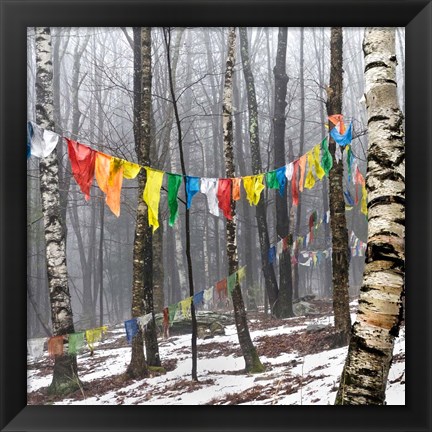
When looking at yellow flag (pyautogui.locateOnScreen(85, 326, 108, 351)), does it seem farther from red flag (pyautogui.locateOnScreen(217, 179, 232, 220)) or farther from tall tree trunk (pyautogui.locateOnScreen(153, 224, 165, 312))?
red flag (pyautogui.locateOnScreen(217, 179, 232, 220))

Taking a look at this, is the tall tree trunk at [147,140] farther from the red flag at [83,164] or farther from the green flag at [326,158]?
the green flag at [326,158]

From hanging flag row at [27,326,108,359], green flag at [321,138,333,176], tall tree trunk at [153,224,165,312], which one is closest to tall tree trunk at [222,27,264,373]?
tall tree trunk at [153,224,165,312]

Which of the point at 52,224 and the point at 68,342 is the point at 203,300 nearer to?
the point at 68,342

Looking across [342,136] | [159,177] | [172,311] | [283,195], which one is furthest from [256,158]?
[172,311]

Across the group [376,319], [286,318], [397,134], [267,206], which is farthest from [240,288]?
[397,134]

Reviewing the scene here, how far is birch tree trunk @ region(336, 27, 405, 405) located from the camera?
94.1 inches

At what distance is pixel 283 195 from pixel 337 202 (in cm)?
45

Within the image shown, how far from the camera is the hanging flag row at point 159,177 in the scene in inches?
102

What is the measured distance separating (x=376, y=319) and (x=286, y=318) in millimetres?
1230
